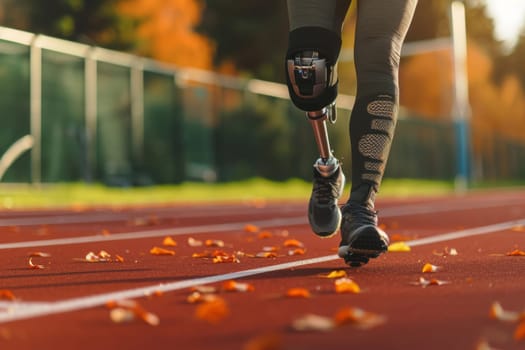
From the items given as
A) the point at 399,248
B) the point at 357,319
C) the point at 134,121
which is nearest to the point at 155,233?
the point at 399,248

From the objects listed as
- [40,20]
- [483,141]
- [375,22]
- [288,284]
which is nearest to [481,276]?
[288,284]

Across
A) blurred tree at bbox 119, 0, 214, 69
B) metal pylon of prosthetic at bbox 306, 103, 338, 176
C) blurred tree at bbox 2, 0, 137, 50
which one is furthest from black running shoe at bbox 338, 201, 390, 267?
blurred tree at bbox 119, 0, 214, 69

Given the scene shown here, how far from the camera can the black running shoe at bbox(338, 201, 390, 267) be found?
155 inches

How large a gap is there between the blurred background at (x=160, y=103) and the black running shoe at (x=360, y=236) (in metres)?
11.6

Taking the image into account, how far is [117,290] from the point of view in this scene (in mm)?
3416

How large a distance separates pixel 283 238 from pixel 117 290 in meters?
3.10

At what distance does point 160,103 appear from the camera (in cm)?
1981

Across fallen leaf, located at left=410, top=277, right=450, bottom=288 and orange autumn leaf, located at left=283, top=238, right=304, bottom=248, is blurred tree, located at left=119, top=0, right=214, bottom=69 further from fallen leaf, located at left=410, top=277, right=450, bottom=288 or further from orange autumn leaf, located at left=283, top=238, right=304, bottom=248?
fallen leaf, located at left=410, top=277, right=450, bottom=288

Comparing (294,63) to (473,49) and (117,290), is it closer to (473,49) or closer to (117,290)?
(117,290)

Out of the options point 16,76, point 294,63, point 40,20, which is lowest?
point 294,63

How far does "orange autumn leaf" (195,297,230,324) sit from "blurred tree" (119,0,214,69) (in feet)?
105

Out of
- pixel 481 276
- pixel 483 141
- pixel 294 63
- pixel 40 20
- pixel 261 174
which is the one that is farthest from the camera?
pixel 483 141

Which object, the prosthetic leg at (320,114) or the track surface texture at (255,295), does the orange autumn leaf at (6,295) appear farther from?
the prosthetic leg at (320,114)

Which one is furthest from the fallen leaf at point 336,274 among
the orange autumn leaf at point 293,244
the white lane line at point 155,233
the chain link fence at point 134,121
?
the chain link fence at point 134,121
